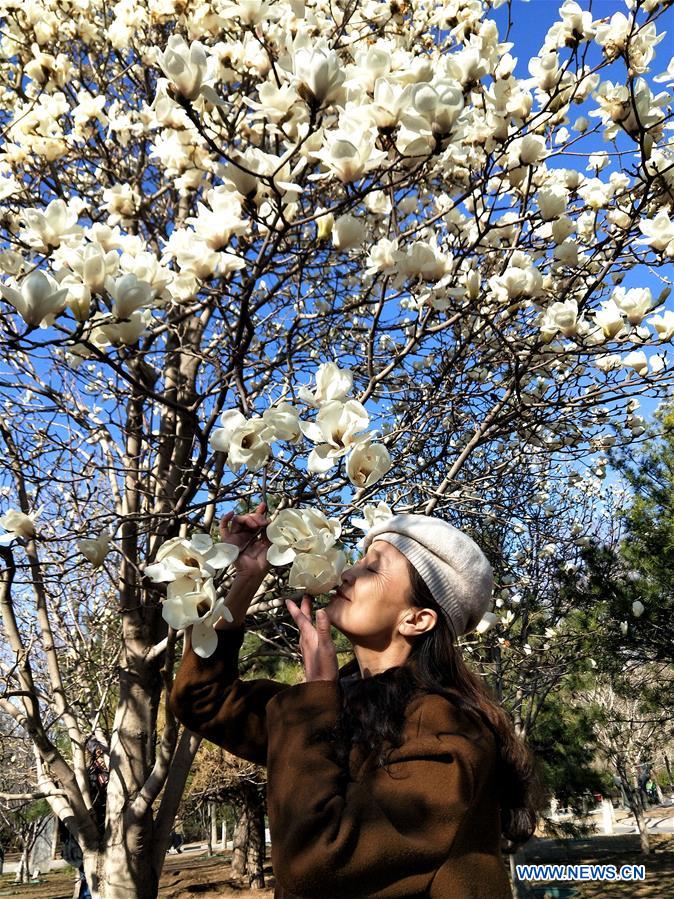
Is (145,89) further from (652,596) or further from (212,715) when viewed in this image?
(652,596)

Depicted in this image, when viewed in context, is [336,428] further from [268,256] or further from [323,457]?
[268,256]

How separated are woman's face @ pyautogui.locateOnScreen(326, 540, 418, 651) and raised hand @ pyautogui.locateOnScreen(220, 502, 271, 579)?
15 centimetres

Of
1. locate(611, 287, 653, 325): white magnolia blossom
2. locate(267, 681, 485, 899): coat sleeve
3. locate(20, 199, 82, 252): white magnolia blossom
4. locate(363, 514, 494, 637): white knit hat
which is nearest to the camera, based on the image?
locate(267, 681, 485, 899): coat sleeve

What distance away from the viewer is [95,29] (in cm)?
301

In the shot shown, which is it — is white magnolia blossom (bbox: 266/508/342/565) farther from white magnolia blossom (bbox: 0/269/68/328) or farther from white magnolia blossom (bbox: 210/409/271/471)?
white magnolia blossom (bbox: 0/269/68/328)

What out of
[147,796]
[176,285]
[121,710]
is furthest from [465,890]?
[121,710]

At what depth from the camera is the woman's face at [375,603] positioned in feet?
4.20

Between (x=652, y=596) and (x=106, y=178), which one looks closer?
(x=106, y=178)

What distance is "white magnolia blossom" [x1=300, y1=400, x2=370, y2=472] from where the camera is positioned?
1.13 m

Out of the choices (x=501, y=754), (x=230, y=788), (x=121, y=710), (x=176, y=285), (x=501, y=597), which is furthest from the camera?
(x=230, y=788)

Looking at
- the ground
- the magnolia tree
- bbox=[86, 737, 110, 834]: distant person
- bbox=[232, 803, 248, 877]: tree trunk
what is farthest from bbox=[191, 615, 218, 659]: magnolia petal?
bbox=[232, 803, 248, 877]: tree trunk

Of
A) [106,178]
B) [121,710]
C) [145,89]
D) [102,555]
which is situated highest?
[145,89]

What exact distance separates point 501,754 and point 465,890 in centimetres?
27

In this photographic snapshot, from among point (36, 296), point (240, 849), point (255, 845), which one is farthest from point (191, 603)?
point (240, 849)
